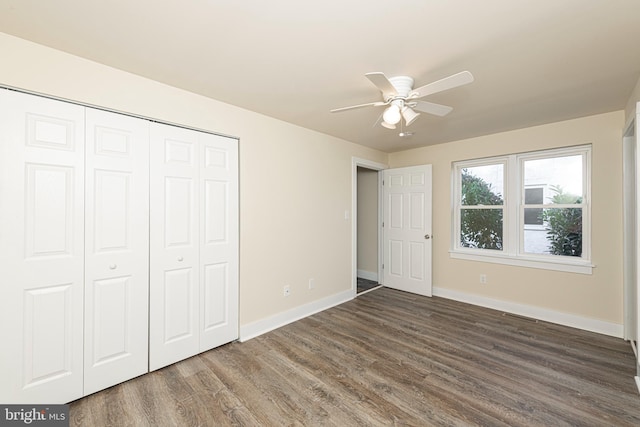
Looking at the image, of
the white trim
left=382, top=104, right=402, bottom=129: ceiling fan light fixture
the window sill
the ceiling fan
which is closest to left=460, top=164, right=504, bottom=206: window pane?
the window sill

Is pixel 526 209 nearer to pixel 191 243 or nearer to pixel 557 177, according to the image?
pixel 557 177

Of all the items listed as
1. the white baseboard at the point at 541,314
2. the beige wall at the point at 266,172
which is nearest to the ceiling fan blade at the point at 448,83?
the beige wall at the point at 266,172

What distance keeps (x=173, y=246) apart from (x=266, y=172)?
1.19 meters

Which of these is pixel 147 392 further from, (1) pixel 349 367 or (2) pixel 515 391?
(2) pixel 515 391

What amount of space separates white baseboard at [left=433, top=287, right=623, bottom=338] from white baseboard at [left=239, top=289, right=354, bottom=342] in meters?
1.55

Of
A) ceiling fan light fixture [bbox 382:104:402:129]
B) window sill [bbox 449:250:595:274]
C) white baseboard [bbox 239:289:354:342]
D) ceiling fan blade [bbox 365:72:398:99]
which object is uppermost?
ceiling fan blade [bbox 365:72:398:99]

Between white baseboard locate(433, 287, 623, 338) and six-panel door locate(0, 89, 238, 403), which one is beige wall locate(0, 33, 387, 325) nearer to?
six-panel door locate(0, 89, 238, 403)

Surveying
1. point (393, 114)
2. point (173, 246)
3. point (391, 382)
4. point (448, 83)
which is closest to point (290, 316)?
point (391, 382)

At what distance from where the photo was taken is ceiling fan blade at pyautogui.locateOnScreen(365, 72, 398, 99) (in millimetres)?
1631

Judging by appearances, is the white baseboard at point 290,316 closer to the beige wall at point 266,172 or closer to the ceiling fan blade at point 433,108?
the beige wall at point 266,172

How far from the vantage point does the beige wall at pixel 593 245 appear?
2885 millimetres

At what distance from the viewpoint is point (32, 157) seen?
1.72 m

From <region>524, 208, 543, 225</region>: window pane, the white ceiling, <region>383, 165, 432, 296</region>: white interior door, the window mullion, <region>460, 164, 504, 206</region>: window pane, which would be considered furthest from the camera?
<region>383, 165, 432, 296</region>: white interior door

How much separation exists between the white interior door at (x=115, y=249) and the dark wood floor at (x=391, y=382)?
0.74 feet
